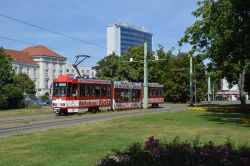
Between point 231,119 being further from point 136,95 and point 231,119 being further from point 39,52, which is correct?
point 39,52

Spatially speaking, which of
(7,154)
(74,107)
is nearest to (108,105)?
(74,107)

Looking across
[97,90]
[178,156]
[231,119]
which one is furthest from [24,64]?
[178,156]

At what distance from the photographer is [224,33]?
104 feet

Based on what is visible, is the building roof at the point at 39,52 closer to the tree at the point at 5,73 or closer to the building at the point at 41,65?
the building at the point at 41,65

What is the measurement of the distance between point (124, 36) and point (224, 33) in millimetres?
107822

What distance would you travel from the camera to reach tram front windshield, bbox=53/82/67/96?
1430 inches

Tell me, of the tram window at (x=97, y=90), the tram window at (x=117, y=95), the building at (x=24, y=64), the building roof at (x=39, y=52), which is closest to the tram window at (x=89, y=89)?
the tram window at (x=97, y=90)

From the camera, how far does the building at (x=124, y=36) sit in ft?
437

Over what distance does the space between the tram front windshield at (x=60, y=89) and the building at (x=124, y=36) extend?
94.7 meters

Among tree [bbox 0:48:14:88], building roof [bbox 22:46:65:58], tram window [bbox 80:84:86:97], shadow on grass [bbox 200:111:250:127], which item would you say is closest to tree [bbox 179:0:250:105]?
shadow on grass [bbox 200:111:250:127]

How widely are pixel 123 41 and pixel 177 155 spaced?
13042 centimetres

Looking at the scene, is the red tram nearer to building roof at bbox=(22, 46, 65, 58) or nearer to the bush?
the bush

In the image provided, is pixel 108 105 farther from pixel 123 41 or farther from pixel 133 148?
pixel 123 41

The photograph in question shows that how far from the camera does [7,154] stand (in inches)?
473
